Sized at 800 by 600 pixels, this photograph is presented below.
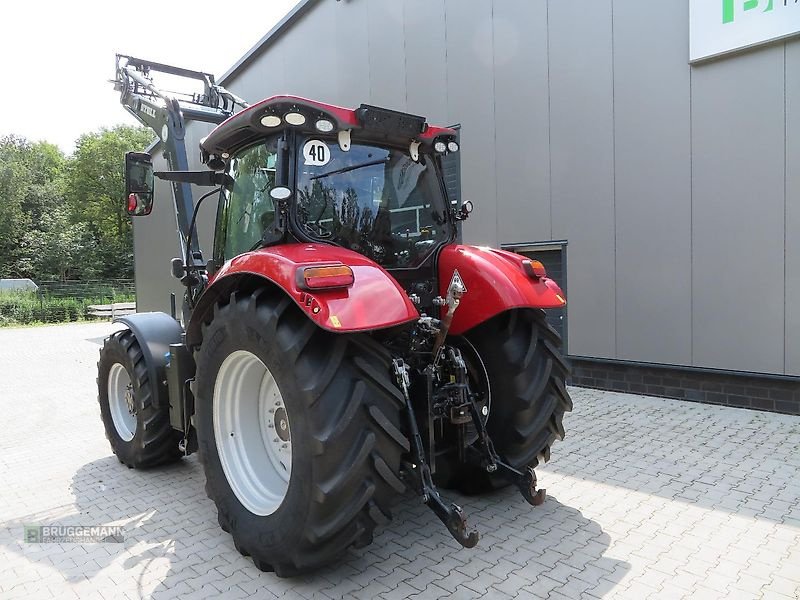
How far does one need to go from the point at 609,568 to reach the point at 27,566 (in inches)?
122

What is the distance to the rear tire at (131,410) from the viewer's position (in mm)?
4436

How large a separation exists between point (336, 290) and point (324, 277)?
0.09m

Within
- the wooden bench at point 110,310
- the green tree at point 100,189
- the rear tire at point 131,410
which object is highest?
the green tree at point 100,189

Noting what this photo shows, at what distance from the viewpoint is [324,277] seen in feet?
8.54

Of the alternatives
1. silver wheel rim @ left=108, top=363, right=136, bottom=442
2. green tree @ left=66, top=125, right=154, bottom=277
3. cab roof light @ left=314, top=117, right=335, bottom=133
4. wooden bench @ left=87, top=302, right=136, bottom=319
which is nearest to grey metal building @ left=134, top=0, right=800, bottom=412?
cab roof light @ left=314, top=117, right=335, bottom=133

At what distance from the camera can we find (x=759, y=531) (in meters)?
3.31

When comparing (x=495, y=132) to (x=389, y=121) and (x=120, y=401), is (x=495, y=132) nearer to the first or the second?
(x=389, y=121)

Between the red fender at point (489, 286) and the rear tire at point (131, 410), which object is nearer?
the red fender at point (489, 286)

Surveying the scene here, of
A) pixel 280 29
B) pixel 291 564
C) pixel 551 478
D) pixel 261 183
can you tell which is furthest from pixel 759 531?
pixel 280 29

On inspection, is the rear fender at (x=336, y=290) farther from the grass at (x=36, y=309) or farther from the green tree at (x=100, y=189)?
the green tree at (x=100, y=189)

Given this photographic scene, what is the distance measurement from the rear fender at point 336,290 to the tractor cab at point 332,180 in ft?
0.94

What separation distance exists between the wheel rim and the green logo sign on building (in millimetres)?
5542

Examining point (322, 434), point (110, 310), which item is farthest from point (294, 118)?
point (110, 310)

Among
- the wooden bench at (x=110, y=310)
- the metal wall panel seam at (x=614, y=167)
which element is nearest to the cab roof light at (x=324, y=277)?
the metal wall panel seam at (x=614, y=167)
